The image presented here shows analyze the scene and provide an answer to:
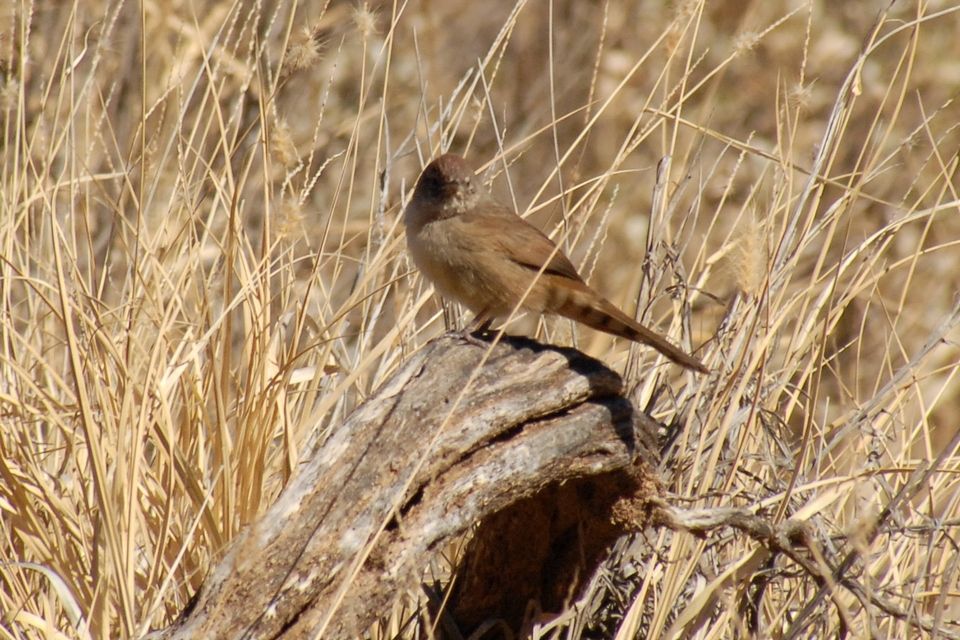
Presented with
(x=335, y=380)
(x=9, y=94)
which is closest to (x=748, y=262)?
(x=335, y=380)

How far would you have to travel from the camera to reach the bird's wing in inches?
139

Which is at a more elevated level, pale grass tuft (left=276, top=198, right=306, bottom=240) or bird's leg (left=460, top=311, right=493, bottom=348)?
pale grass tuft (left=276, top=198, right=306, bottom=240)

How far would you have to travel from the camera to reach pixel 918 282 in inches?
318

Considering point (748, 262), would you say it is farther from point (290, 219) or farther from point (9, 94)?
point (9, 94)

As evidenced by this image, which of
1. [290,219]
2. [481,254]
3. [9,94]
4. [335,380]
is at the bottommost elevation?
[335,380]

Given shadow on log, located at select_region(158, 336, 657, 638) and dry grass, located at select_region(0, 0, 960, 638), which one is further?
dry grass, located at select_region(0, 0, 960, 638)

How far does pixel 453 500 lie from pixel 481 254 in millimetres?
1052

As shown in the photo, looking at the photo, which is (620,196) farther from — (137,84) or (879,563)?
(879,563)

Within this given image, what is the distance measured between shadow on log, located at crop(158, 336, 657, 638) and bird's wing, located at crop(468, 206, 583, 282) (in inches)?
20.6

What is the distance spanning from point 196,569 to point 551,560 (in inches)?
33.6

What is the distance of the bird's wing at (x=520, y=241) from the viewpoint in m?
3.53

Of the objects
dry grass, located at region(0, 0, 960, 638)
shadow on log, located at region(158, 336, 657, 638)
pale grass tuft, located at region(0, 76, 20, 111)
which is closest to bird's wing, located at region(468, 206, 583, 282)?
dry grass, located at region(0, 0, 960, 638)

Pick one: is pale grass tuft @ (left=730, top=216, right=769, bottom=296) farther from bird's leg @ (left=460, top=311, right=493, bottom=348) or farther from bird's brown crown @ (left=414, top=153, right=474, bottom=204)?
bird's brown crown @ (left=414, top=153, right=474, bottom=204)

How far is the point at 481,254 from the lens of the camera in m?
3.60
